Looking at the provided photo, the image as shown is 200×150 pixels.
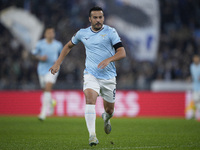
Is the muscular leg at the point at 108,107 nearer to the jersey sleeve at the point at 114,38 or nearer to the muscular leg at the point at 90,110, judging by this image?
the muscular leg at the point at 90,110

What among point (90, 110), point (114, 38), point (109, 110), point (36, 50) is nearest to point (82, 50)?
point (36, 50)

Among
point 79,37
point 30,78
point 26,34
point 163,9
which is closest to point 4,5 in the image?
point 26,34

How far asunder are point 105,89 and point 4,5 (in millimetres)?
15755

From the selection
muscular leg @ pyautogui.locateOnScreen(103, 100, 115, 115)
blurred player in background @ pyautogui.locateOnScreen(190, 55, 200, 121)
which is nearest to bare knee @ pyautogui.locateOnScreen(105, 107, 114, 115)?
muscular leg @ pyautogui.locateOnScreen(103, 100, 115, 115)

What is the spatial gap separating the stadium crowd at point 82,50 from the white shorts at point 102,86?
11028 mm

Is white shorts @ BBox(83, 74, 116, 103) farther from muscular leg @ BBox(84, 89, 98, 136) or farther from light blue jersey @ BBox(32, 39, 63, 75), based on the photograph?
light blue jersey @ BBox(32, 39, 63, 75)

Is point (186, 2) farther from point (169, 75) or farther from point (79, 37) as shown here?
point (79, 37)

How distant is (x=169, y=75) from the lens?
2069cm

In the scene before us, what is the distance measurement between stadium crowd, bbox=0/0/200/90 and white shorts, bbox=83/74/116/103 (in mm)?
11028

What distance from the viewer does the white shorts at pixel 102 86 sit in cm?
712

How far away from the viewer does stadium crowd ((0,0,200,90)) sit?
20.2 m

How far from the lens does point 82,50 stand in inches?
853

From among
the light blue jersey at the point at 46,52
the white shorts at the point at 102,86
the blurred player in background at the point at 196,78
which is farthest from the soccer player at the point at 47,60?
the blurred player in background at the point at 196,78

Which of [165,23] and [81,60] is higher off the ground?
[165,23]
